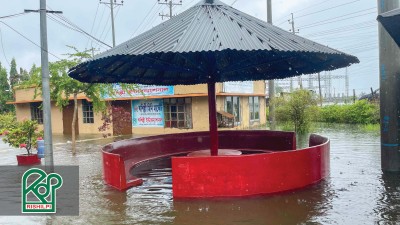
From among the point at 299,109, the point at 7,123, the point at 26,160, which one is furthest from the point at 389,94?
the point at 7,123

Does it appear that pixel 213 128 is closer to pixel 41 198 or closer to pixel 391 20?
pixel 41 198

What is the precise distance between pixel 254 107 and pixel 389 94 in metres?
21.6

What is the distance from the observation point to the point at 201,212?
282 inches

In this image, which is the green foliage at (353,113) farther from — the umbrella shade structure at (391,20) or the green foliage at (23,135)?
the umbrella shade structure at (391,20)

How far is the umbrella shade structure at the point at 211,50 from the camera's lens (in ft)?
24.8

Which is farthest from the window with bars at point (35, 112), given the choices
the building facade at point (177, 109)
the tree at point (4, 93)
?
the tree at point (4, 93)

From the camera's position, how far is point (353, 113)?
31.2 m

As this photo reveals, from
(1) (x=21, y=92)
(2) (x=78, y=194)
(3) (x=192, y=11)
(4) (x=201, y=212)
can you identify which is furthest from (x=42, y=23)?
(1) (x=21, y=92)

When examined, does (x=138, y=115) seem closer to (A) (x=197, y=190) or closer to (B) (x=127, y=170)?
(B) (x=127, y=170)

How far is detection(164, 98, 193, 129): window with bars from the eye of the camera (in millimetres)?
26797

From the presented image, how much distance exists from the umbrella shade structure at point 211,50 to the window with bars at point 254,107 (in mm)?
18246

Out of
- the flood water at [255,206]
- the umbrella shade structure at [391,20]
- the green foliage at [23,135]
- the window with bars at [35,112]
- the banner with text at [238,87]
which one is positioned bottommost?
the flood water at [255,206]

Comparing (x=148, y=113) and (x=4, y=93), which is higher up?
(x=4, y=93)

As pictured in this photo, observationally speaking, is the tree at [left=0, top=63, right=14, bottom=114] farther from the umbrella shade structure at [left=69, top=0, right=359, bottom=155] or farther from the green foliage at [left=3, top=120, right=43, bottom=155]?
the umbrella shade structure at [left=69, top=0, right=359, bottom=155]
